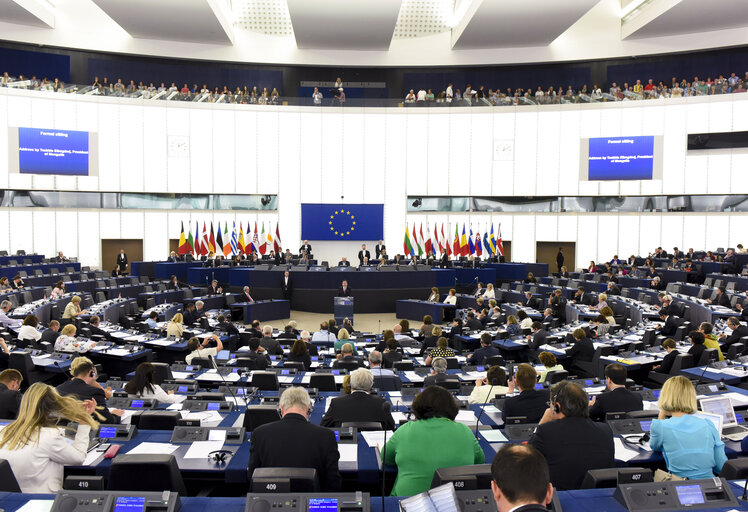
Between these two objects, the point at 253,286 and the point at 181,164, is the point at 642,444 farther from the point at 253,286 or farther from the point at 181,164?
the point at 181,164

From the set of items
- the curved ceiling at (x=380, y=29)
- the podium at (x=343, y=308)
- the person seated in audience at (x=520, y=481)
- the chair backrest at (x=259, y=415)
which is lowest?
the podium at (x=343, y=308)

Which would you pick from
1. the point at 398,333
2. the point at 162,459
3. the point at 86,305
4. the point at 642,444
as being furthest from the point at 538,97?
the point at 162,459

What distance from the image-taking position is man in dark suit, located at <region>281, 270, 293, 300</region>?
66.8 feet

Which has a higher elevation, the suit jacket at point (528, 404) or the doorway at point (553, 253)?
the doorway at point (553, 253)

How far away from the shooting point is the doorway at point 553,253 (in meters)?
29.5

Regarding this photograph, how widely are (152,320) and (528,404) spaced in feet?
36.8

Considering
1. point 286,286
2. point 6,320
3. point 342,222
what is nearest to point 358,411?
point 6,320

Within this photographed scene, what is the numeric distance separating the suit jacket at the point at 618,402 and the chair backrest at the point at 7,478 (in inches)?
199

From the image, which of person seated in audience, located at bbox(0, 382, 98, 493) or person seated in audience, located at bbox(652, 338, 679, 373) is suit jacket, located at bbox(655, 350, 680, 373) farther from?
person seated in audience, located at bbox(0, 382, 98, 493)

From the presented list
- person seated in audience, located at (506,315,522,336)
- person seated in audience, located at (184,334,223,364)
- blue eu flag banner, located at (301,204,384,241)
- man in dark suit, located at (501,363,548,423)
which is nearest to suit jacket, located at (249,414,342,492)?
man in dark suit, located at (501,363,548,423)

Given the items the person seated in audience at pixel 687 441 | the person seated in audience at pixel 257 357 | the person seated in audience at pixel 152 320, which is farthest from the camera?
the person seated in audience at pixel 152 320

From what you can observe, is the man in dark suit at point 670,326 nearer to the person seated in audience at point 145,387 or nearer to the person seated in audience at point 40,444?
the person seated in audience at point 145,387

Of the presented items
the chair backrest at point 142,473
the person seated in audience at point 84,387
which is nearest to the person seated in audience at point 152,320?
the person seated in audience at point 84,387

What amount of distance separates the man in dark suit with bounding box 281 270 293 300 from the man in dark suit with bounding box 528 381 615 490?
55.0 ft
